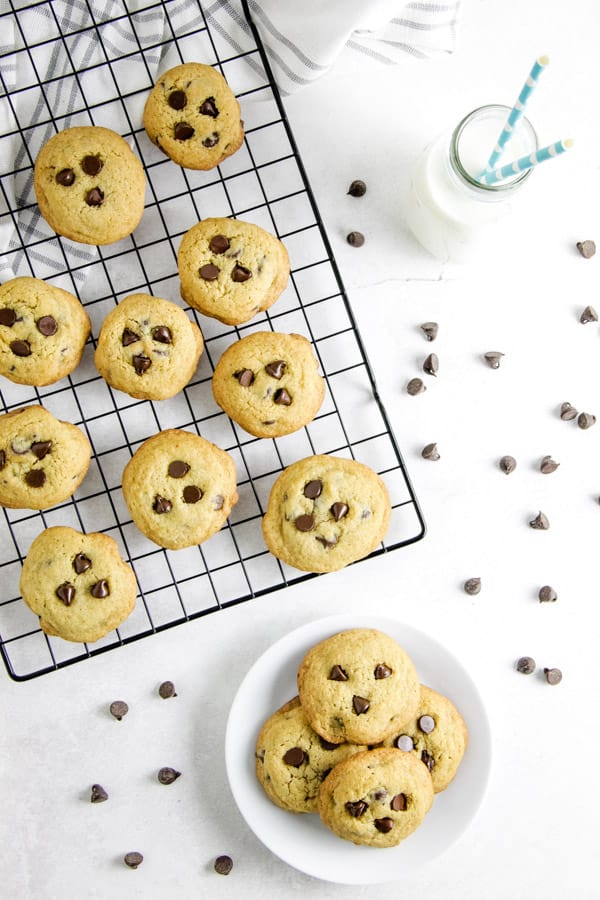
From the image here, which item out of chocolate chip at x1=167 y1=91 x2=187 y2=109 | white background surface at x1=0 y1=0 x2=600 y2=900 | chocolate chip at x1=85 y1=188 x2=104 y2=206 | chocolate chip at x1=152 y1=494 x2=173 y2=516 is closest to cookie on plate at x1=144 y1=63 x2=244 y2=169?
chocolate chip at x1=167 y1=91 x2=187 y2=109

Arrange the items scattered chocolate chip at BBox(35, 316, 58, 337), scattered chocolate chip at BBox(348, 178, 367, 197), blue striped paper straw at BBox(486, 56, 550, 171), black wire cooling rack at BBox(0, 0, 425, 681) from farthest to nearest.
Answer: scattered chocolate chip at BBox(348, 178, 367, 197)
black wire cooling rack at BBox(0, 0, 425, 681)
scattered chocolate chip at BBox(35, 316, 58, 337)
blue striped paper straw at BBox(486, 56, 550, 171)

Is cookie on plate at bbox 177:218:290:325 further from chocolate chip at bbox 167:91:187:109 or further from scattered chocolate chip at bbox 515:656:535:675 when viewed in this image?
scattered chocolate chip at bbox 515:656:535:675

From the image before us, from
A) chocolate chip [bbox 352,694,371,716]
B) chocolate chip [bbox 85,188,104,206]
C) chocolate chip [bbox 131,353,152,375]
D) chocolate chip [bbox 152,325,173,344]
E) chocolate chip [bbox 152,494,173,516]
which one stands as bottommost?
chocolate chip [bbox 352,694,371,716]

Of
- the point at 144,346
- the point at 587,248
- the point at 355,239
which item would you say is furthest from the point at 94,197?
the point at 587,248

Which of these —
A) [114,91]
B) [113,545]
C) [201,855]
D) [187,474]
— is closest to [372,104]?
[114,91]

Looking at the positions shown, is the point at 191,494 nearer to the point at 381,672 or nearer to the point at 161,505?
the point at 161,505

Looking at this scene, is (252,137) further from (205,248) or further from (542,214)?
(542,214)
